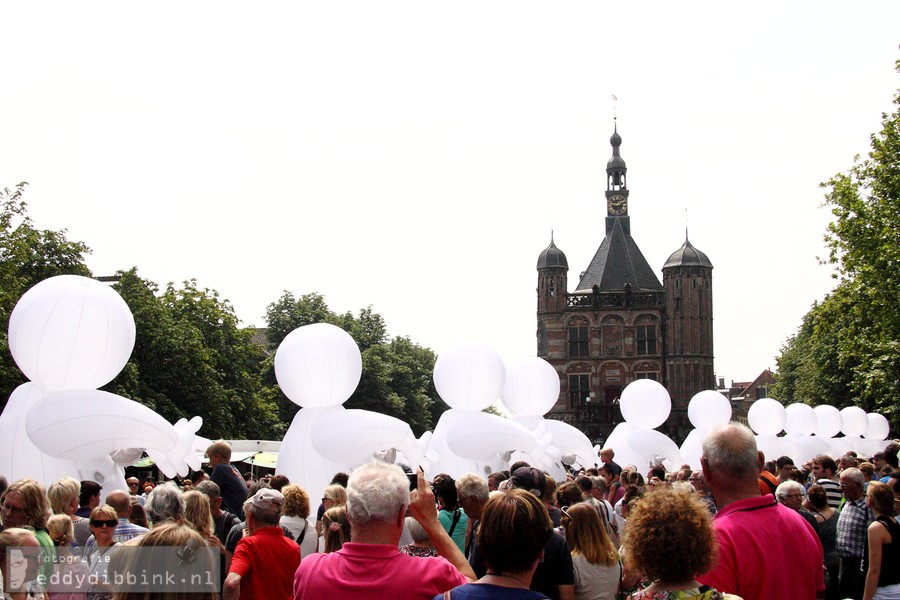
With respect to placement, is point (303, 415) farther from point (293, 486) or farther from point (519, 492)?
point (519, 492)

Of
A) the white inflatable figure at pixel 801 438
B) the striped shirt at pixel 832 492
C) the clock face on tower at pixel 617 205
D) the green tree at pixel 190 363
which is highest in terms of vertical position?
the clock face on tower at pixel 617 205

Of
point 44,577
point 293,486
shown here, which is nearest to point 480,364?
point 293,486

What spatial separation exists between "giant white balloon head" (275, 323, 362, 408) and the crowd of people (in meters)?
5.28

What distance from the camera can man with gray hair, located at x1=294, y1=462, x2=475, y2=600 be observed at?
159 inches

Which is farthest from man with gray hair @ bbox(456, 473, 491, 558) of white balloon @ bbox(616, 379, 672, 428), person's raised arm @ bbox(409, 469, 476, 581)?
white balloon @ bbox(616, 379, 672, 428)

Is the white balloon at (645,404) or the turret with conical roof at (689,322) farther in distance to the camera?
the turret with conical roof at (689,322)

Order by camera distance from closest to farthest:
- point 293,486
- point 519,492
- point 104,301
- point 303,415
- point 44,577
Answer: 1. point 519,492
2. point 44,577
3. point 293,486
4. point 104,301
5. point 303,415

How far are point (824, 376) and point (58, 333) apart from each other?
49665 mm

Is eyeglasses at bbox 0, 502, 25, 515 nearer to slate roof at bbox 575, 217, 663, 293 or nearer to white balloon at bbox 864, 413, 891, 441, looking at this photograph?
white balloon at bbox 864, 413, 891, 441

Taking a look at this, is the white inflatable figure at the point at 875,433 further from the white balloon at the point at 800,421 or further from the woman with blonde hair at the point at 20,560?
the woman with blonde hair at the point at 20,560

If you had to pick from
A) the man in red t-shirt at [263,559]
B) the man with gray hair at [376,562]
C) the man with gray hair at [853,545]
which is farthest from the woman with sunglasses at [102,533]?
the man with gray hair at [853,545]

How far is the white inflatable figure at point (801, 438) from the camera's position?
27922 millimetres

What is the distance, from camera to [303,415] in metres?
13.1

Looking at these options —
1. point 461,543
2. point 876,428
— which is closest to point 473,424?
point 461,543
